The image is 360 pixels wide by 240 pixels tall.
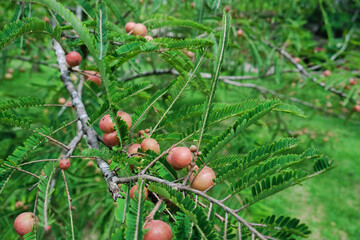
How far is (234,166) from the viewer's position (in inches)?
25.9

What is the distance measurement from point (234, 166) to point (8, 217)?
1767 millimetres

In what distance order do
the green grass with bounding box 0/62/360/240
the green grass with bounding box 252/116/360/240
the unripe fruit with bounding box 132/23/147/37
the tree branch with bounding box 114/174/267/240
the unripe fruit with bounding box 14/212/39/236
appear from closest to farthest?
the tree branch with bounding box 114/174/267/240 → the unripe fruit with bounding box 14/212/39/236 → the unripe fruit with bounding box 132/23/147/37 → the green grass with bounding box 0/62/360/240 → the green grass with bounding box 252/116/360/240

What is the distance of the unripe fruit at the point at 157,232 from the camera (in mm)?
557

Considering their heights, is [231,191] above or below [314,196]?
above

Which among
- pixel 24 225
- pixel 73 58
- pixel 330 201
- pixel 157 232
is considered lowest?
pixel 330 201

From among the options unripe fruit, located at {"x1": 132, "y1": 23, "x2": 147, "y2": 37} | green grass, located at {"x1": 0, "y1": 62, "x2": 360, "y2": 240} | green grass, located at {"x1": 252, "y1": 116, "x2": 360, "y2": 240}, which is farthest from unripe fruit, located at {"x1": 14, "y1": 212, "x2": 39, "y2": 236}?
green grass, located at {"x1": 252, "y1": 116, "x2": 360, "y2": 240}

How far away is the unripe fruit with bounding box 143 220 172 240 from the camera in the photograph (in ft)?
1.83

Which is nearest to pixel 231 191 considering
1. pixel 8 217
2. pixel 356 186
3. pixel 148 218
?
pixel 148 218

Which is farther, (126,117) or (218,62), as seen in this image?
(126,117)

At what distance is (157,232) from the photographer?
0.56m

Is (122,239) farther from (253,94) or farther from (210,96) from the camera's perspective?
(253,94)

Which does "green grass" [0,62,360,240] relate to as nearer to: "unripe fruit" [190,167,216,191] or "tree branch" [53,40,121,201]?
"tree branch" [53,40,121,201]

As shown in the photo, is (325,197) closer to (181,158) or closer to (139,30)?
(139,30)

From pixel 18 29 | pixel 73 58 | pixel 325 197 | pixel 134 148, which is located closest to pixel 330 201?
pixel 325 197
